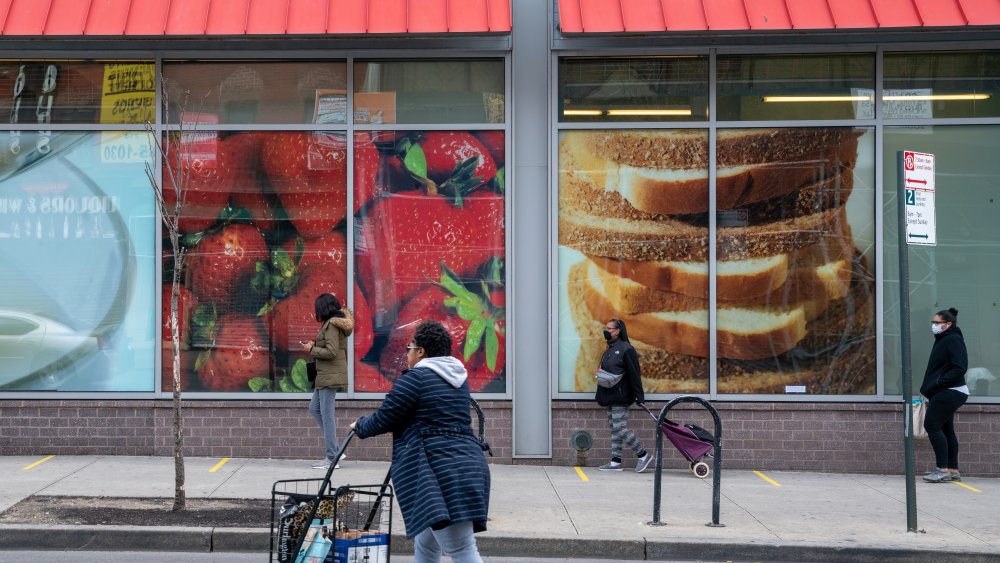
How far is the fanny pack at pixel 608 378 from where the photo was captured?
1106 centimetres

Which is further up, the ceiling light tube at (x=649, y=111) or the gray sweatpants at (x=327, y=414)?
the ceiling light tube at (x=649, y=111)

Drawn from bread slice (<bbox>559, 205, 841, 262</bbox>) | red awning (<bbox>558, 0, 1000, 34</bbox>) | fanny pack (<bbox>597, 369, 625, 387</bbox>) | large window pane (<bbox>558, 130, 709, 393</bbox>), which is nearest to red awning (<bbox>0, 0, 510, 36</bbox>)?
red awning (<bbox>558, 0, 1000, 34</bbox>)

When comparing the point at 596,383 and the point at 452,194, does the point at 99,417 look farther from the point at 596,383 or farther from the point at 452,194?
the point at 596,383

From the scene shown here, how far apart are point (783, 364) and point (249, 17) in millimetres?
6782

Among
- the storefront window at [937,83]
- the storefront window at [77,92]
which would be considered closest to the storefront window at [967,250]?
the storefront window at [937,83]

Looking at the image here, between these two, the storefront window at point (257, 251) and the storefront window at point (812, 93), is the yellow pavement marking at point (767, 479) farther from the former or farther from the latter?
A: the storefront window at point (257, 251)

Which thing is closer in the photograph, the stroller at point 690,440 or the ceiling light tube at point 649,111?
the stroller at point 690,440

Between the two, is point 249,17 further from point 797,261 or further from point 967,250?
point 967,250

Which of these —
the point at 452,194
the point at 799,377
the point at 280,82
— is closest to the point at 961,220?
the point at 799,377

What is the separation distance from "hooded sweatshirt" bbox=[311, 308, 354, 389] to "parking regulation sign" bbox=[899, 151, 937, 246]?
536 centimetres

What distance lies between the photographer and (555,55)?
11.7m

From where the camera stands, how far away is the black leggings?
36.0 ft

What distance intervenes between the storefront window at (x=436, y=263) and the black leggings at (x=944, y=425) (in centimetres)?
448

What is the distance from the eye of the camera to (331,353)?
35.0ft
